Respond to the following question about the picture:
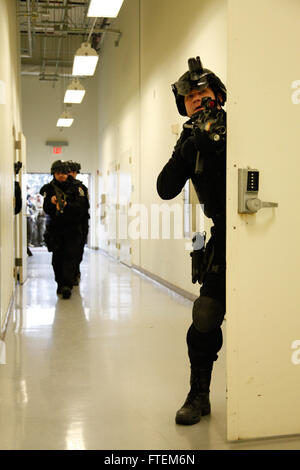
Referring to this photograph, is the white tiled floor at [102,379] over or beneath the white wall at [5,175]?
beneath

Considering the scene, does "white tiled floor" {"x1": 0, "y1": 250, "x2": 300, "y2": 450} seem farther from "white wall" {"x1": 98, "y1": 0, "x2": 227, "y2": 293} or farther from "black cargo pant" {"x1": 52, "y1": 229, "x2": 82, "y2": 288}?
"white wall" {"x1": 98, "y1": 0, "x2": 227, "y2": 293}

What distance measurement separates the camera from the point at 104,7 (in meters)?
5.31

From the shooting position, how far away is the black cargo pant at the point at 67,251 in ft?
20.1

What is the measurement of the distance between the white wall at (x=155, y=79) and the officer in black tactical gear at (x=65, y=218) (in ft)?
3.96

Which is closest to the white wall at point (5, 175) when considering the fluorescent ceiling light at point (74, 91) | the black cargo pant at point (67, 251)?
the black cargo pant at point (67, 251)

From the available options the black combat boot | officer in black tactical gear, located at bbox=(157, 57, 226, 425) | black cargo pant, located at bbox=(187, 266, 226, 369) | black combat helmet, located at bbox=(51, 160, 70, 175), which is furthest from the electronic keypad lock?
black combat helmet, located at bbox=(51, 160, 70, 175)

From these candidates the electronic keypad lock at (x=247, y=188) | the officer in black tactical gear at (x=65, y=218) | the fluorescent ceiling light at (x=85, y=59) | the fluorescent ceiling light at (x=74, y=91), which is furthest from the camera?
the fluorescent ceiling light at (x=74, y=91)

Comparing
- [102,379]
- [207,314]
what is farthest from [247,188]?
[102,379]

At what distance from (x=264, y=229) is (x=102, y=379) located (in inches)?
57.2

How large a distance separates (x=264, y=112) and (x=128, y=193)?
7.68 meters

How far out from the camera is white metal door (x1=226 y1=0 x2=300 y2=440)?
2.14 meters

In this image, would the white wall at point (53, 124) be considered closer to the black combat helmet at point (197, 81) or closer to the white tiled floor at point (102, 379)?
the white tiled floor at point (102, 379)
